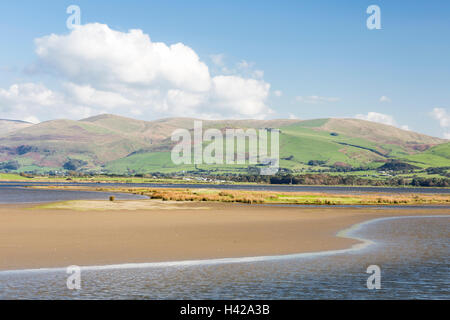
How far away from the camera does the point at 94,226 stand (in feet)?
136

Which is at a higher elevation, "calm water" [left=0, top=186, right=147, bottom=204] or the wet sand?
the wet sand

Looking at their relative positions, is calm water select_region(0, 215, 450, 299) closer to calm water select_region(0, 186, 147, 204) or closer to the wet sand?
the wet sand

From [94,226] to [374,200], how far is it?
72006mm

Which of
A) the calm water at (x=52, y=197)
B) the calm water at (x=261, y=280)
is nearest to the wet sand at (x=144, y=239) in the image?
the calm water at (x=261, y=280)

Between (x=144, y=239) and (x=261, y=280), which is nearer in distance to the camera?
(x=261, y=280)

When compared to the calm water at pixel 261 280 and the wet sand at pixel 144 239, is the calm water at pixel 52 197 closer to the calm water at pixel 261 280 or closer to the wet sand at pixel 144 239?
the wet sand at pixel 144 239

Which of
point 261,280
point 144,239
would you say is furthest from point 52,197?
point 261,280

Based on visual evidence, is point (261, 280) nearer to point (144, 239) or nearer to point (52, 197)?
point (144, 239)

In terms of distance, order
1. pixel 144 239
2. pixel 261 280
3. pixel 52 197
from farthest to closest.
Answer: pixel 52 197, pixel 144 239, pixel 261 280

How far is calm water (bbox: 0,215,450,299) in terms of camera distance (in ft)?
59.8

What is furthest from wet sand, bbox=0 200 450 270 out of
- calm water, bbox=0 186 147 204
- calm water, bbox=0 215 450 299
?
calm water, bbox=0 186 147 204

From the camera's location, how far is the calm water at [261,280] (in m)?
18.2

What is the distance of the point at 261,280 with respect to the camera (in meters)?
21.0
